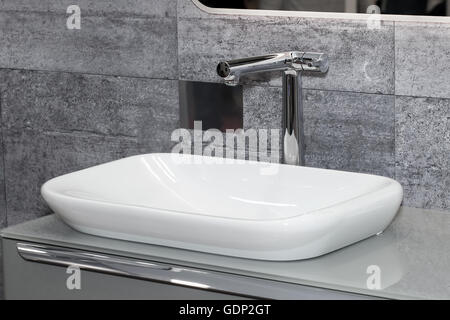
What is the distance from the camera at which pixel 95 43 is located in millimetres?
1936

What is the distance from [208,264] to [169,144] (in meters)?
0.59

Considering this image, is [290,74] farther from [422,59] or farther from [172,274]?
[172,274]

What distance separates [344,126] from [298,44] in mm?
190

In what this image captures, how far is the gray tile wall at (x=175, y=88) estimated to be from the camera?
1604 millimetres

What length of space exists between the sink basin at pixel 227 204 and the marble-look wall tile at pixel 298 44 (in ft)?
0.69

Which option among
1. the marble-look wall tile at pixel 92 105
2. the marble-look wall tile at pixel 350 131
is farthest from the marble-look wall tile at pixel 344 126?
the marble-look wall tile at pixel 92 105

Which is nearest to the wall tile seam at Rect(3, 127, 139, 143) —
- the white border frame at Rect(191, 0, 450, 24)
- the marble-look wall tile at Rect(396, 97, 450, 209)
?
the white border frame at Rect(191, 0, 450, 24)

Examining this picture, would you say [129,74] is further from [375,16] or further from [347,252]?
[347,252]

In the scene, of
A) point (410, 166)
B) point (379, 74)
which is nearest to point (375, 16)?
point (379, 74)

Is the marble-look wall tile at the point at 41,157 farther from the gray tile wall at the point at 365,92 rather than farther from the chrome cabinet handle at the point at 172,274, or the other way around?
the chrome cabinet handle at the point at 172,274

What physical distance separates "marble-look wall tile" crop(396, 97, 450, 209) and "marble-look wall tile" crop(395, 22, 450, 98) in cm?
2

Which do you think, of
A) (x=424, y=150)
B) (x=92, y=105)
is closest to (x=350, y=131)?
(x=424, y=150)
